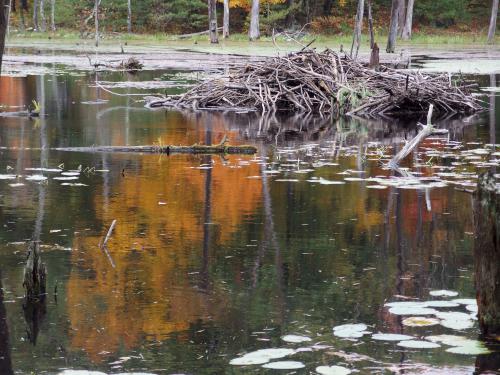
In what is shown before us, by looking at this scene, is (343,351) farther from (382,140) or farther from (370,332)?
(382,140)

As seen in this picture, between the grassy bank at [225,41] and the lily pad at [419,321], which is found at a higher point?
the grassy bank at [225,41]

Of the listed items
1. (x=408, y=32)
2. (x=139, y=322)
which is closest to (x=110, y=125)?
(x=139, y=322)

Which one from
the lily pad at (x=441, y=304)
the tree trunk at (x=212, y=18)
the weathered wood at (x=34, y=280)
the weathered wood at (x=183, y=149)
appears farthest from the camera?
the tree trunk at (x=212, y=18)

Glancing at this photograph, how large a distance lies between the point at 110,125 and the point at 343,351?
41.2 feet

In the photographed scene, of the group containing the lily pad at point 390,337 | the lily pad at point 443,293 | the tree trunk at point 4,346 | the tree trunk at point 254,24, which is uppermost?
the tree trunk at point 254,24

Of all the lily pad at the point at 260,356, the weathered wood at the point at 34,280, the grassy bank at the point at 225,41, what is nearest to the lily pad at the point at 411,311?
the lily pad at the point at 260,356

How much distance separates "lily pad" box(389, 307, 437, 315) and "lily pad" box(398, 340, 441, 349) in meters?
0.59

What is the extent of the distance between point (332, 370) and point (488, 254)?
1.21 m

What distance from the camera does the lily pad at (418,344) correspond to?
6.04 m

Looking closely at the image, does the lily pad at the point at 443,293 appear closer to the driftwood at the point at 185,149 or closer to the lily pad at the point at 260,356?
the lily pad at the point at 260,356

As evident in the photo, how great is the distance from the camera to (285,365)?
5715 mm

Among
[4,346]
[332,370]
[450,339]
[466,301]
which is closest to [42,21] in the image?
[466,301]

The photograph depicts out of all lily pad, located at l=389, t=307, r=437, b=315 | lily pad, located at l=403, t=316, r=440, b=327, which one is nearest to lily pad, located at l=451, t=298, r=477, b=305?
lily pad, located at l=389, t=307, r=437, b=315

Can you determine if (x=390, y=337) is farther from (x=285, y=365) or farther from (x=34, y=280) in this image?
(x=34, y=280)
